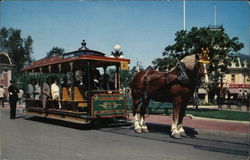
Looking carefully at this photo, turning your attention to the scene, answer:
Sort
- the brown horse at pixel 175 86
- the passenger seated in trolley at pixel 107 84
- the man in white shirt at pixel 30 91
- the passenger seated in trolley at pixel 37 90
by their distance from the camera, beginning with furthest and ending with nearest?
1. the man in white shirt at pixel 30 91
2. the passenger seated in trolley at pixel 37 90
3. the passenger seated in trolley at pixel 107 84
4. the brown horse at pixel 175 86

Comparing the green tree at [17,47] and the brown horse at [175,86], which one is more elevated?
the green tree at [17,47]

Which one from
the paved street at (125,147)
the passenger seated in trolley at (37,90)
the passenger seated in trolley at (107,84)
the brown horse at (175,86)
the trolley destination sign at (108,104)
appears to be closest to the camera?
the paved street at (125,147)

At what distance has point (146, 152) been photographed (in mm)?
6199

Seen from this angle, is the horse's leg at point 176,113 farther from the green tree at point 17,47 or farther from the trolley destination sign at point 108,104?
the green tree at point 17,47

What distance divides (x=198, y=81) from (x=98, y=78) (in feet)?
15.0

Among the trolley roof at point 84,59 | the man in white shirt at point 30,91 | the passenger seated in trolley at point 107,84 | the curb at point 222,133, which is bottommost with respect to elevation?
the curb at point 222,133

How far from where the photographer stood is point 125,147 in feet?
22.2

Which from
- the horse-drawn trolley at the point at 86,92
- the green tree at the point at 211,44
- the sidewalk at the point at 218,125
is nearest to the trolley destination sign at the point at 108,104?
the horse-drawn trolley at the point at 86,92

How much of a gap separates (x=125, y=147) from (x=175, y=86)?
8.25ft

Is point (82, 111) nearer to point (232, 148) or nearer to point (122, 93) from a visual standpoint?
point (122, 93)

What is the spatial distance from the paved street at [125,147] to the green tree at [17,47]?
46.4 metres

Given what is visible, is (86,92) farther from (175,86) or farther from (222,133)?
(222,133)

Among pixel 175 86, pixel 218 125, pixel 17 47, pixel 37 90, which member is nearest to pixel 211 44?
pixel 218 125

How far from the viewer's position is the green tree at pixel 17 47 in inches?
2002
